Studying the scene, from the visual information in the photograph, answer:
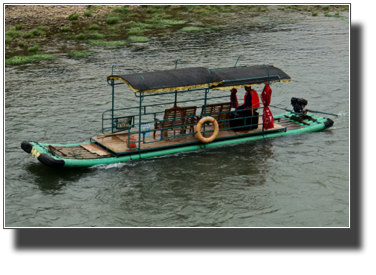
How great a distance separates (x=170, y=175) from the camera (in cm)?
1566

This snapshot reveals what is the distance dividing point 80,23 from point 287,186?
32.4 metres

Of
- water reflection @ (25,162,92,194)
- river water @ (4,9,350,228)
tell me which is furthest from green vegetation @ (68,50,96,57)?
water reflection @ (25,162,92,194)

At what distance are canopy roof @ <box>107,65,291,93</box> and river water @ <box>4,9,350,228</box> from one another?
2413mm

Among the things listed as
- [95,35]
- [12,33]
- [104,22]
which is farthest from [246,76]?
[104,22]

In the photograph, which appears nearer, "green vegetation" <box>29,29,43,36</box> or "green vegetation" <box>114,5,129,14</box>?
"green vegetation" <box>29,29,43,36</box>

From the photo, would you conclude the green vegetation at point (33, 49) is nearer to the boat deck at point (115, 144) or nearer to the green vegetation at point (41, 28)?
the green vegetation at point (41, 28)

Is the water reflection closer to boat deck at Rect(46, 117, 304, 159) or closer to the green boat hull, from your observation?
the green boat hull

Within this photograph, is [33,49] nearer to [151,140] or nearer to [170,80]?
[151,140]

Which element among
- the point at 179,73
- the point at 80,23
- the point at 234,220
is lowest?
the point at 234,220

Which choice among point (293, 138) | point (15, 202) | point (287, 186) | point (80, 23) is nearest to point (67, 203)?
point (15, 202)

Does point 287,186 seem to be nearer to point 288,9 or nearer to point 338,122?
point 338,122

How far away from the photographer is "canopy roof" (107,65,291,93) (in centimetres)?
1541

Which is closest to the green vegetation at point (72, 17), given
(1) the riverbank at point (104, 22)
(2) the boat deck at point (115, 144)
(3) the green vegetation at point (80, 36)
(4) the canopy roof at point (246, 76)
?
(1) the riverbank at point (104, 22)

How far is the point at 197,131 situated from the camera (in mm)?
16828
